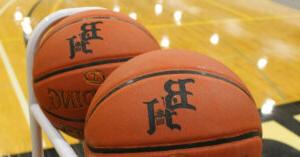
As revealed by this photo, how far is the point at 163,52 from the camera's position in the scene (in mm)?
868

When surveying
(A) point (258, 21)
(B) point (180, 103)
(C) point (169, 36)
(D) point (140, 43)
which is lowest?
(B) point (180, 103)

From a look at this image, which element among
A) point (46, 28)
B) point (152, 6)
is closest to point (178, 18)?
point (152, 6)

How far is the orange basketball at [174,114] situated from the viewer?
737 mm

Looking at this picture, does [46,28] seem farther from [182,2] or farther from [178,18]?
[182,2]

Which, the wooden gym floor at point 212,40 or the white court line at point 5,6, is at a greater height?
the white court line at point 5,6

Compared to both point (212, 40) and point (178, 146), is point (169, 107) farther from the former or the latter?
point (212, 40)

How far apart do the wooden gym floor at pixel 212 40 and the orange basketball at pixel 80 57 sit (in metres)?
0.84

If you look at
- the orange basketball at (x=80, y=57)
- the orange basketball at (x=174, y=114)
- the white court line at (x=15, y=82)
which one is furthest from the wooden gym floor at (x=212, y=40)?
the orange basketball at (x=174, y=114)

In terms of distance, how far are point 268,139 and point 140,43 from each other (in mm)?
1124

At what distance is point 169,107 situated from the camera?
0.73 m

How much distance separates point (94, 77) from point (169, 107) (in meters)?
0.33

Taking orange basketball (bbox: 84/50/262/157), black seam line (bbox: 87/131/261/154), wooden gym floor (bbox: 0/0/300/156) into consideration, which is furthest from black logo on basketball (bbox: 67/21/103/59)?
wooden gym floor (bbox: 0/0/300/156)

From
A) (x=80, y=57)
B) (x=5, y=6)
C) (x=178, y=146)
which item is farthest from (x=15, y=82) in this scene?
(x=5, y=6)

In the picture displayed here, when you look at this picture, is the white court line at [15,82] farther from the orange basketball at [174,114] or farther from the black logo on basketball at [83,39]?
the orange basketball at [174,114]
